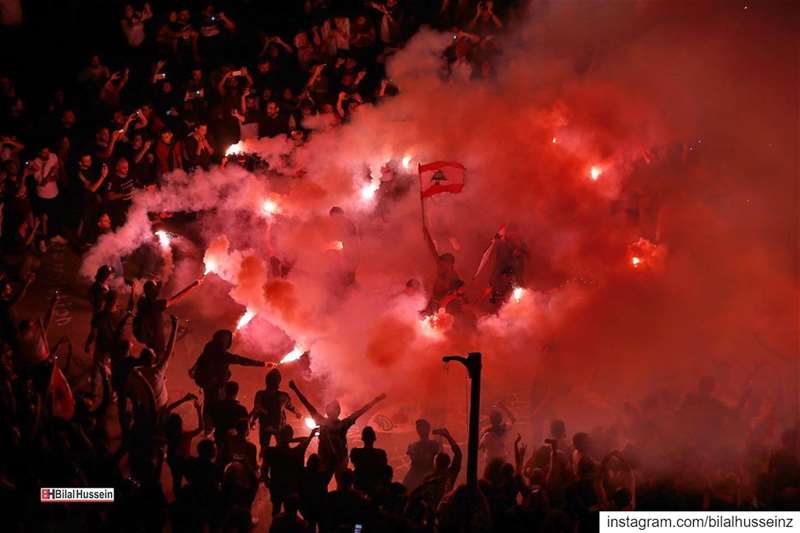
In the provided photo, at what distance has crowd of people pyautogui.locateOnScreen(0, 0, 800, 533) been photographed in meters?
6.41

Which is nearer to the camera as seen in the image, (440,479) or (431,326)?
(440,479)

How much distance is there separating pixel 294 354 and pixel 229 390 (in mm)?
2155

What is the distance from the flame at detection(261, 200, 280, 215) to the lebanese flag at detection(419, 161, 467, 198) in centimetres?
173

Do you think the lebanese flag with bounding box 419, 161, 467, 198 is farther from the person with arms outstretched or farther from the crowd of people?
the person with arms outstretched

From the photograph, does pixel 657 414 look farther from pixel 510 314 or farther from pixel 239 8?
pixel 239 8

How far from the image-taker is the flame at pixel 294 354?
30.8ft

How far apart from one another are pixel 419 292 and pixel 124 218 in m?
3.52

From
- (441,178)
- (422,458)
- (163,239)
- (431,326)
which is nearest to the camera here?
(422,458)

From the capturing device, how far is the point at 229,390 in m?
7.34

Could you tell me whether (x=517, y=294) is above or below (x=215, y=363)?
above

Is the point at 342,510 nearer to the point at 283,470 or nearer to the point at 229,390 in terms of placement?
the point at 283,470

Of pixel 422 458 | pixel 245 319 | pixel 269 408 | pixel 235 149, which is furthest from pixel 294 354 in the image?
pixel 235 149

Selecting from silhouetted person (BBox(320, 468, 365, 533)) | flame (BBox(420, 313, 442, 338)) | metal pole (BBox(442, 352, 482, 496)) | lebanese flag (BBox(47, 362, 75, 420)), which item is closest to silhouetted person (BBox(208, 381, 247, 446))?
silhouetted person (BBox(320, 468, 365, 533))

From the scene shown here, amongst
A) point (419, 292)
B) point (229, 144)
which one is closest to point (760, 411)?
point (419, 292)
